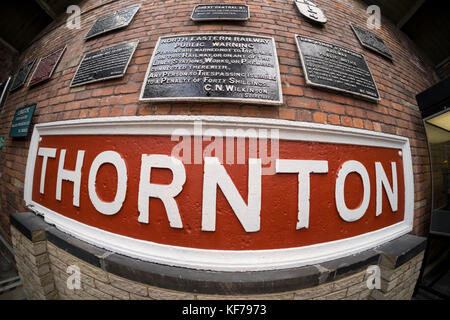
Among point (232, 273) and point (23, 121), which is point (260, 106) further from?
point (23, 121)

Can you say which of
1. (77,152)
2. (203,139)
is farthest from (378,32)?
(77,152)

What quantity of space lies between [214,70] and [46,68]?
2859mm

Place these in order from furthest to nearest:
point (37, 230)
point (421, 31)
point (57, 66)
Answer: point (421, 31)
point (57, 66)
point (37, 230)

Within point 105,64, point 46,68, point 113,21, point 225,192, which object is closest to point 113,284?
point 225,192

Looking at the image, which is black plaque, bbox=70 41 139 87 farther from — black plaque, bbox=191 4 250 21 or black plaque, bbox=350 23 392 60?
black plaque, bbox=350 23 392 60

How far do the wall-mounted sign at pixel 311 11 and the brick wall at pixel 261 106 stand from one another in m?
0.08

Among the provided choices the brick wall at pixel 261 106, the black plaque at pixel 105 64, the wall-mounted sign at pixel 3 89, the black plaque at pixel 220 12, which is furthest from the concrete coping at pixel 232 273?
the wall-mounted sign at pixel 3 89

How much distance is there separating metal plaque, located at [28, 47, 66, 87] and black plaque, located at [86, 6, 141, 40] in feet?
2.12

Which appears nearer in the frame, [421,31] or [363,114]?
[363,114]

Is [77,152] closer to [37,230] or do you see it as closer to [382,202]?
[37,230]

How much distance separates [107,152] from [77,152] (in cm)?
42

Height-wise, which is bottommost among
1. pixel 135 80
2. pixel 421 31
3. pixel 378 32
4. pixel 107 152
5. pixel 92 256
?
pixel 92 256

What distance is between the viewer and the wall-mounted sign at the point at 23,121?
6.72 feet

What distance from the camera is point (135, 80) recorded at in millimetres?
1435
